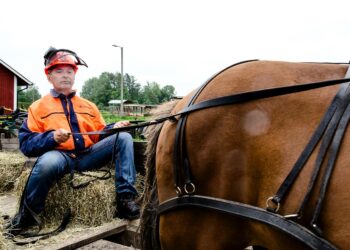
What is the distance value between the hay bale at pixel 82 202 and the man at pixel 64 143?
0.08 meters

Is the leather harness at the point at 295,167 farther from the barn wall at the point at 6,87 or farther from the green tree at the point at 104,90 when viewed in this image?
the green tree at the point at 104,90

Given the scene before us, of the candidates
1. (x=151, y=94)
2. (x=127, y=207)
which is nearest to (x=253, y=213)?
(x=127, y=207)

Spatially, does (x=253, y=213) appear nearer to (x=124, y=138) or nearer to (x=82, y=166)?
(x=124, y=138)

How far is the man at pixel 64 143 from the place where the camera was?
2.77 m

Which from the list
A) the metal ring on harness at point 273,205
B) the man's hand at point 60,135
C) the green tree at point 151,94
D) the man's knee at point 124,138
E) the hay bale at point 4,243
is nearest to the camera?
the metal ring on harness at point 273,205

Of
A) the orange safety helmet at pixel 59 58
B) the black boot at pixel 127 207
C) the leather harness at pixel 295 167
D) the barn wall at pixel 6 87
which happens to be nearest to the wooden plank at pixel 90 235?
the black boot at pixel 127 207

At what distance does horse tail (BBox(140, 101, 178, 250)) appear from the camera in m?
1.97

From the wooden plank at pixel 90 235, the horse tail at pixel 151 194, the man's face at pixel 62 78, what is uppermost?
the man's face at pixel 62 78

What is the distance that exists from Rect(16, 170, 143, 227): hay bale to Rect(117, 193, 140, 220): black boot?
0.07 metres

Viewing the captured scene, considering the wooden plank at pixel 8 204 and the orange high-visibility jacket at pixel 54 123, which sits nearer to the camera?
the orange high-visibility jacket at pixel 54 123

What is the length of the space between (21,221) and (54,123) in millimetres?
865

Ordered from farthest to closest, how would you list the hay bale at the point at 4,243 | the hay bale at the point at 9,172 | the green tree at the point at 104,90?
the green tree at the point at 104,90 → the hay bale at the point at 9,172 → the hay bale at the point at 4,243

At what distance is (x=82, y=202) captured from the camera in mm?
2896

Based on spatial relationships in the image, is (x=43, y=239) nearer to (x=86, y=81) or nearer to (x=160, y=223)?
(x=160, y=223)
